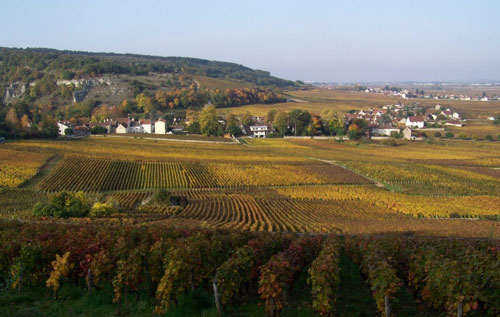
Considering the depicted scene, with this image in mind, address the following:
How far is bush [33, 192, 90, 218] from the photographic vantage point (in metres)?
24.8

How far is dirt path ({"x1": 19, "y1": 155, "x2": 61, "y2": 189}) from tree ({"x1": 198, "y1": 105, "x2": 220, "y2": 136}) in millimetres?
39370

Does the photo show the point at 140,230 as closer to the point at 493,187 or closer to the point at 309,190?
the point at 309,190

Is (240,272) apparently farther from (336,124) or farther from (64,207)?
(336,124)

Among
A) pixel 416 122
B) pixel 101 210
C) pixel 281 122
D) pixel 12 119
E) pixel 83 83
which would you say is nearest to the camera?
pixel 101 210

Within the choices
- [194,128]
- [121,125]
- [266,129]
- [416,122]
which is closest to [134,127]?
[121,125]

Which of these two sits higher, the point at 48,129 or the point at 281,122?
the point at 281,122

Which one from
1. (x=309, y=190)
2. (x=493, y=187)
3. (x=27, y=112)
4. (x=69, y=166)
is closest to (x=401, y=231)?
(x=309, y=190)

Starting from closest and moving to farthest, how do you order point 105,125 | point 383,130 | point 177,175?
1. point 177,175
2. point 383,130
3. point 105,125

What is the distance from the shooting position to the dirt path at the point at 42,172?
38.3 m

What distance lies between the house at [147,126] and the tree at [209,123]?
43.2ft

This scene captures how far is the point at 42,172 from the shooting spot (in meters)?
43.2

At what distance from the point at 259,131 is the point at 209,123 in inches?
484

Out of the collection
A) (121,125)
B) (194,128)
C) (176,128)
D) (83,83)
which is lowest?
(176,128)

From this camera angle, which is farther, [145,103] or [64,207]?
[145,103]
